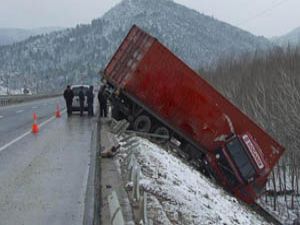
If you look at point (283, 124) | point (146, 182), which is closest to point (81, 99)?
point (283, 124)

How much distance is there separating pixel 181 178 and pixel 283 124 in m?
14.3

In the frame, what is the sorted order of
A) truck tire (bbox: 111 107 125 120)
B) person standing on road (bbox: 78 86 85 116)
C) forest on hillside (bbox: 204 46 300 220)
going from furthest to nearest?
person standing on road (bbox: 78 86 85 116), forest on hillside (bbox: 204 46 300 220), truck tire (bbox: 111 107 125 120)

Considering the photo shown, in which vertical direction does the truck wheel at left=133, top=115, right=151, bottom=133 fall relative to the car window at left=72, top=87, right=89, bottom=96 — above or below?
below

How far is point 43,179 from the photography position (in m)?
10.9

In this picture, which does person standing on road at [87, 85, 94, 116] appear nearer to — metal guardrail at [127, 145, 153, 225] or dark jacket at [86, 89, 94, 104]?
dark jacket at [86, 89, 94, 104]

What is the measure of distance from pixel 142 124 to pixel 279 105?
34.0 ft

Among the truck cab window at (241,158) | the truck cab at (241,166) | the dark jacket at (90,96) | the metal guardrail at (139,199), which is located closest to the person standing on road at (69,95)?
the dark jacket at (90,96)

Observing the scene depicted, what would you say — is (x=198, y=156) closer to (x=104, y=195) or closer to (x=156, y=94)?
(x=156, y=94)

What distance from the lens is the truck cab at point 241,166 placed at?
19703mm

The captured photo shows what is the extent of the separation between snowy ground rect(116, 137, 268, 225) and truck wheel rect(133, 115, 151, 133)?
3848mm

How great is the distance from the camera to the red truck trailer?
20.0 m

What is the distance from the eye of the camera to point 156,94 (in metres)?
21.1

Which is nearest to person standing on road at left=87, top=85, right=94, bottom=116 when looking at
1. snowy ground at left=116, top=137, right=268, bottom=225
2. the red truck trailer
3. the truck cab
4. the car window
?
the car window

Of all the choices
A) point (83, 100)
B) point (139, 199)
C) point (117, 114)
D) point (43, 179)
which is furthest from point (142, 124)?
point (139, 199)
